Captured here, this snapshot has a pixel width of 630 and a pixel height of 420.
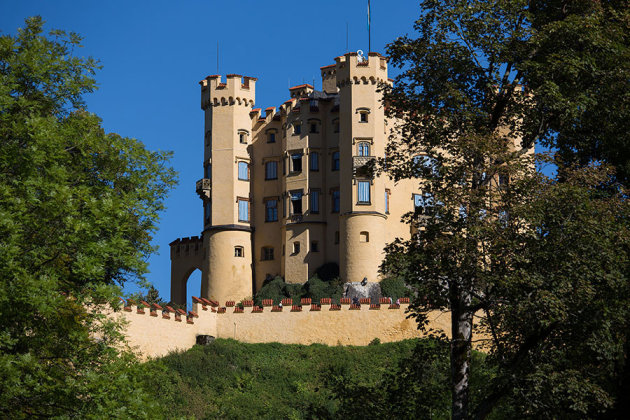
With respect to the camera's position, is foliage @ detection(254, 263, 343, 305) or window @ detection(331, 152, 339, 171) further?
window @ detection(331, 152, 339, 171)

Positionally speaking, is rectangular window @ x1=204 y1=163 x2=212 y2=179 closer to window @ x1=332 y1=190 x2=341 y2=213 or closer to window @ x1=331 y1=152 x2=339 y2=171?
window @ x1=331 y1=152 x2=339 y2=171

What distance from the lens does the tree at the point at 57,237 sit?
22.4 m

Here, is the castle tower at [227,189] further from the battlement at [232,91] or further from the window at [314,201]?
the window at [314,201]

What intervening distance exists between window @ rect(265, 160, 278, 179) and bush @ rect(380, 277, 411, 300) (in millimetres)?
10847

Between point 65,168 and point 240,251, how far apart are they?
36811 mm

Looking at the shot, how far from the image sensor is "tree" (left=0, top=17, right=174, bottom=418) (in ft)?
73.4

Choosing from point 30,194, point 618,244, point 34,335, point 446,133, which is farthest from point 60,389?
point 618,244

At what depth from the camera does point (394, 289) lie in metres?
55.6

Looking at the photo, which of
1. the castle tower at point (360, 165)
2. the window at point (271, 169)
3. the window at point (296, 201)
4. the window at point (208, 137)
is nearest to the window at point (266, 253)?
the window at point (296, 201)

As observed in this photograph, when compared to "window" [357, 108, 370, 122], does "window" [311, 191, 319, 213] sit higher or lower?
lower

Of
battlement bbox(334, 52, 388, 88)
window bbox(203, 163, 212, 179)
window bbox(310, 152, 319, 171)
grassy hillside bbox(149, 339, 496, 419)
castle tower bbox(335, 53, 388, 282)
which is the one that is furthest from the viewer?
window bbox(203, 163, 212, 179)

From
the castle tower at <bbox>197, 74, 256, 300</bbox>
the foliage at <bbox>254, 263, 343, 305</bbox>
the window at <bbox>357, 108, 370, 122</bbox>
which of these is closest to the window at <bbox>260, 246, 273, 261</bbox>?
the castle tower at <bbox>197, 74, 256, 300</bbox>

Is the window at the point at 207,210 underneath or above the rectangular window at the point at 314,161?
underneath

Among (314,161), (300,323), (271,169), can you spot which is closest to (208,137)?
(271,169)
